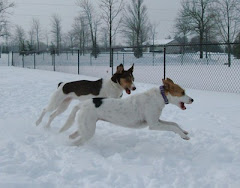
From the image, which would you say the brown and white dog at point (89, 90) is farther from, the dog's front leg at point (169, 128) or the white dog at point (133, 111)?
the dog's front leg at point (169, 128)

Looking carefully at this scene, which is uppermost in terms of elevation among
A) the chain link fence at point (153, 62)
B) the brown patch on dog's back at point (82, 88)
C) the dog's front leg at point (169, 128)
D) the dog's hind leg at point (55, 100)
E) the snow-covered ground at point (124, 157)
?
the chain link fence at point (153, 62)

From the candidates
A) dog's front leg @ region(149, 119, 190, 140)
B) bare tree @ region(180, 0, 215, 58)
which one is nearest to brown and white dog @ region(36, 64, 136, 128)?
dog's front leg @ region(149, 119, 190, 140)

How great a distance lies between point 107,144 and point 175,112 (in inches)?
112

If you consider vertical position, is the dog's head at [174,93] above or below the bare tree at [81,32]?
below

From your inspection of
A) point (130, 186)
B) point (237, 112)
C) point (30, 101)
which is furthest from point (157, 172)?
point (30, 101)

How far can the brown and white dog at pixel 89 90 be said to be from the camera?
5.68 m

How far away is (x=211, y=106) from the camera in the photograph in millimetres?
7562

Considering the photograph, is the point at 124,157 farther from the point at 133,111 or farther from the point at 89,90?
the point at 89,90

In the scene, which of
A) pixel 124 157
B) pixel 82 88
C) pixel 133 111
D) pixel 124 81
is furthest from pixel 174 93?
pixel 82 88

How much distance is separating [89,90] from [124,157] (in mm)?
2252

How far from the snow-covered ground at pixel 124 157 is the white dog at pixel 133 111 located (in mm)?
297

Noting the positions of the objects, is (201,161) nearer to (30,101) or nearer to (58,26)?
(30,101)

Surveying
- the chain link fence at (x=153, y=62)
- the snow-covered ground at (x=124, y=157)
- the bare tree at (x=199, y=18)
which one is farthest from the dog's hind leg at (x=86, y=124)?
the bare tree at (x=199, y=18)

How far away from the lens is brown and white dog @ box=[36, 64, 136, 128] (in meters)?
5.68
